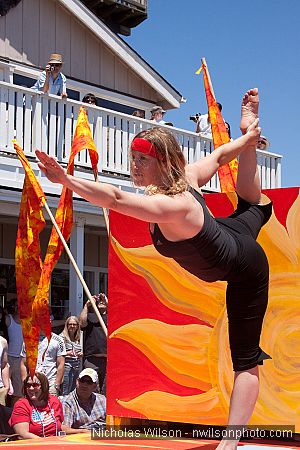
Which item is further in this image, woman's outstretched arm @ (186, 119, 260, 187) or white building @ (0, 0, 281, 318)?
white building @ (0, 0, 281, 318)

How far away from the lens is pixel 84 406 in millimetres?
6371

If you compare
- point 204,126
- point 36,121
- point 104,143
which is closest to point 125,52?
point 204,126

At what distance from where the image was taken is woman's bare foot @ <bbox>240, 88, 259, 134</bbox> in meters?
3.51

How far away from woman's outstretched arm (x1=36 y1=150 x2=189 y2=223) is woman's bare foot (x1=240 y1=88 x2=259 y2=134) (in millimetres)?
700

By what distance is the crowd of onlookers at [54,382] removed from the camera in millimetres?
5805

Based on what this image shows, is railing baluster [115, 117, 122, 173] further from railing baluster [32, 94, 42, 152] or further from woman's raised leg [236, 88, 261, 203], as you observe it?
woman's raised leg [236, 88, 261, 203]

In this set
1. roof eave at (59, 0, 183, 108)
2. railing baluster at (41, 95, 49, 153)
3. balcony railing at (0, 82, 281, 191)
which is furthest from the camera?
roof eave at (59, 0, 183, 108)

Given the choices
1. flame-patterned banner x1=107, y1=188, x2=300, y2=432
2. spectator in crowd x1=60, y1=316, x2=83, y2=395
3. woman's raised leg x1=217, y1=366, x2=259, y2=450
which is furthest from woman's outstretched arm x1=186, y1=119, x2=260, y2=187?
spectator in crowd x1=60, y1=316, x2=83, y2=395

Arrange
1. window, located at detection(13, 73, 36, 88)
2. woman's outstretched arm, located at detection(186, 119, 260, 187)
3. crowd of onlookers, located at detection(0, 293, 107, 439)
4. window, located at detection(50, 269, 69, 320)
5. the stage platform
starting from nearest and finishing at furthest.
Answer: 1. woman's outstretched arm, located at detection(186, 119, 260, 187)
2. the stage platform
3. crowd of onlookers, located at detection(0, 293, 107, 439)
4. window, located at detection(13, 73, 36, 88)
5. window, located at detection(50, 269, 69, 320)

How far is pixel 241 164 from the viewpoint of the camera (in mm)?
3471

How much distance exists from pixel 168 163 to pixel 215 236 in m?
0.37

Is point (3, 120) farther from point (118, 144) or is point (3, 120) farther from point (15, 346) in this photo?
point (15, 346)

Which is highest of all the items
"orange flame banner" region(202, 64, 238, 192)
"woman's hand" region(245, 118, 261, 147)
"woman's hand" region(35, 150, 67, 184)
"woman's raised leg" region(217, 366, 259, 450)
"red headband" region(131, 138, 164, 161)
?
"orange flame banner" region(202, 64, 238, 192)

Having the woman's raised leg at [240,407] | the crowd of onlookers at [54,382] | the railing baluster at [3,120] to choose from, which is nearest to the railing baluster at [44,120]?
the railing baluster at [3,120]
